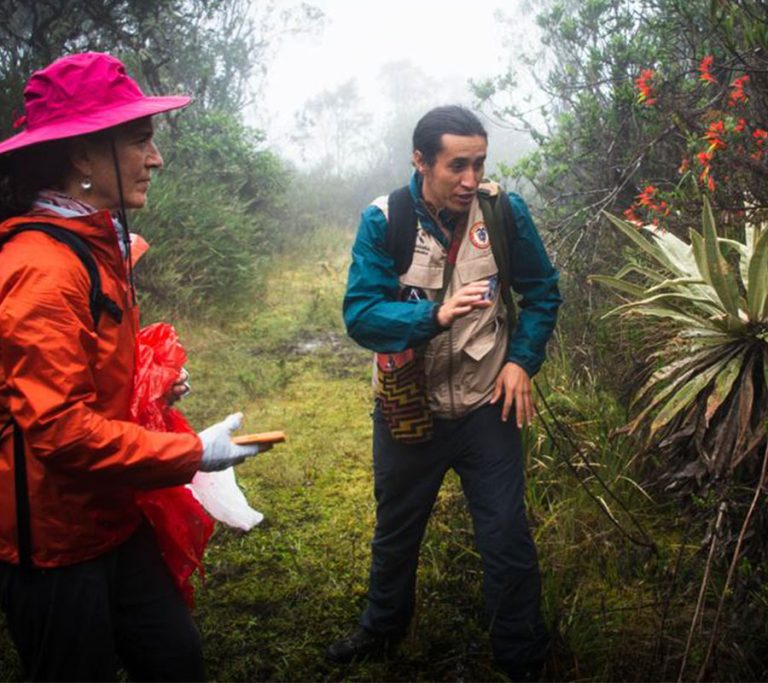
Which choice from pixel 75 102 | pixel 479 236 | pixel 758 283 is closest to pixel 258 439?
pixel 75 102

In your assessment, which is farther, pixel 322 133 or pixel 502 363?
pixel 322 133

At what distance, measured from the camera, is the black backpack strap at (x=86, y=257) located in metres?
1.75

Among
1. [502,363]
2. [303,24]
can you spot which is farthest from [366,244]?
[303,24]

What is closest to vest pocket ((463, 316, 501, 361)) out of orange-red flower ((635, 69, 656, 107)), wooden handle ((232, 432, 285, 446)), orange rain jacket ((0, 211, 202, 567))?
wooden handle ((232, 432, 285, 446))

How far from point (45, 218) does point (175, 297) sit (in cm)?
661

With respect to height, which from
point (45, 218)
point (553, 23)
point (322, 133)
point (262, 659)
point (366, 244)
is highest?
point (322, 133)

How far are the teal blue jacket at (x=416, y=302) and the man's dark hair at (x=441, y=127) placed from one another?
12 cm

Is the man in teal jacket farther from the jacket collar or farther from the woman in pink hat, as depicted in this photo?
the woman in pink hat

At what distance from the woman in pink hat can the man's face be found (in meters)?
0.93

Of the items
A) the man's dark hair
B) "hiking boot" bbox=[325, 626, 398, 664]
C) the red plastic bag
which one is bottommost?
"hiking boot" bbox=[325, 626, 398, 664]

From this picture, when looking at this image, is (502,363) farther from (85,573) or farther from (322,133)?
(322,133)

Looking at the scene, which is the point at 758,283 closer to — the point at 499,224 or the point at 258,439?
the point at 499,224

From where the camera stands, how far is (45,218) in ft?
5.88

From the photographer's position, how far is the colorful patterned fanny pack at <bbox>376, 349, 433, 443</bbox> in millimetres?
2535
